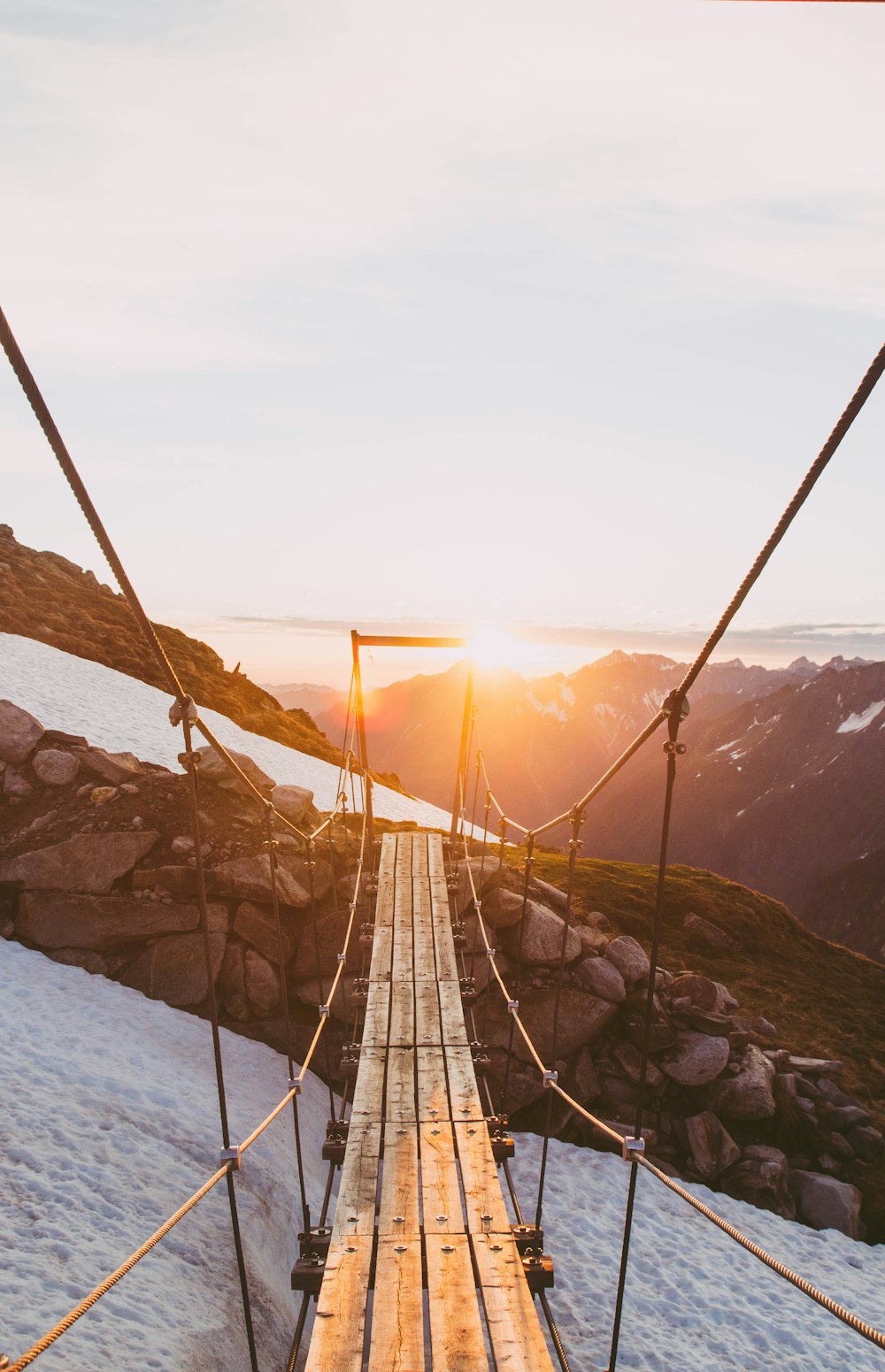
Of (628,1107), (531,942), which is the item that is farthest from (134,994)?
(628,1107)

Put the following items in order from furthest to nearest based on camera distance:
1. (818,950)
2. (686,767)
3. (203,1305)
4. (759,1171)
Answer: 1. (686,767)
2. (818,950)
3. (759,1171)
4. (203,1305)

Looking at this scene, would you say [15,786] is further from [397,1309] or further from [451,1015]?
[397,1309]

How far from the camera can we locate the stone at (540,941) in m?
14.0

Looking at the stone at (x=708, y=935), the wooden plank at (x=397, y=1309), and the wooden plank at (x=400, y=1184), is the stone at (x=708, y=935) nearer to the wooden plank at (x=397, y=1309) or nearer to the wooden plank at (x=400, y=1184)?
the wooden plank at (x=400, y=1184)

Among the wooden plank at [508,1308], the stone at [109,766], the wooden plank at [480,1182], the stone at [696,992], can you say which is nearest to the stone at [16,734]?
the stone at [109,766]

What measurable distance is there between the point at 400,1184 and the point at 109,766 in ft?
37.2

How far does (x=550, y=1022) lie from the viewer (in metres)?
13.5

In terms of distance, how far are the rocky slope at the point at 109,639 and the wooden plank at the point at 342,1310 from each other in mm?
32759

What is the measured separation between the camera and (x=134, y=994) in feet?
42.2

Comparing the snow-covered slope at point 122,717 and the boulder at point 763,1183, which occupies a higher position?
the snow-covered slope at point 122,717

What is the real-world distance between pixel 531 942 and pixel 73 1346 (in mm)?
8771

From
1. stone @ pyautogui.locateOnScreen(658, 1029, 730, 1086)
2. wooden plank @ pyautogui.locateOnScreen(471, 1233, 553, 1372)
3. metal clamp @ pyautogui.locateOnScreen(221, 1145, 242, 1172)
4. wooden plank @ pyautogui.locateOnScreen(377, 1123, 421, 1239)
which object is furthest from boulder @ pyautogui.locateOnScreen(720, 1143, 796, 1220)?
metal clamp @ pyautogui.locateOnScreen(221, 1145, 242, 1172)

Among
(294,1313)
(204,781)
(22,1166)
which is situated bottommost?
(294,1313)

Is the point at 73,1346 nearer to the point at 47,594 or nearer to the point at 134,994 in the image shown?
the point at 134,994
